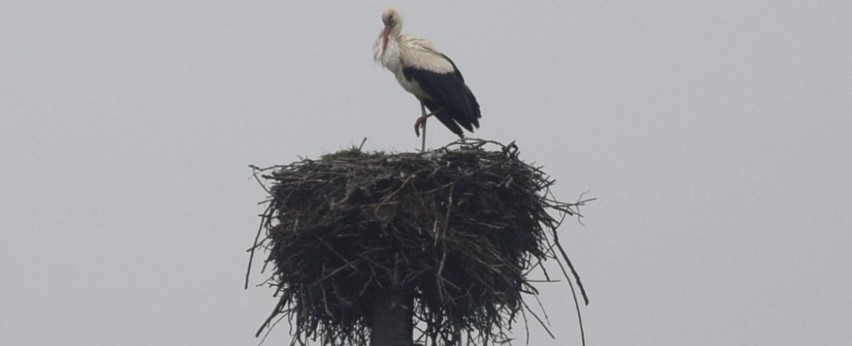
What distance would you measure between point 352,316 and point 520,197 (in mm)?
1334

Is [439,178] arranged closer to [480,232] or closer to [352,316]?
[480,232]

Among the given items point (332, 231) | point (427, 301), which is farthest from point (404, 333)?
point (332, 231)

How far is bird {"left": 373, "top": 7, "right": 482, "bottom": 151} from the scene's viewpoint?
11953 millimetres

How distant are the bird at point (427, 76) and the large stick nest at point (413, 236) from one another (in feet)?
5.84

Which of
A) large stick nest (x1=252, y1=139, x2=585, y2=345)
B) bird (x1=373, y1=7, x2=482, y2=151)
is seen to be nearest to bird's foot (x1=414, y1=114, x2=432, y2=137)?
bird (x1=373, y1=7, x2=482, y2=151)

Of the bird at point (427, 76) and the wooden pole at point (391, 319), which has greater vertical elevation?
the bird at point (427, 76)

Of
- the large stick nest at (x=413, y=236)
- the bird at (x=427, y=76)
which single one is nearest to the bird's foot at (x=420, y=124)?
the bird at (x=427, y=76)

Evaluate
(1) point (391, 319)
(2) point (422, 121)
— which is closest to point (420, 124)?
(2) point (422, 121)

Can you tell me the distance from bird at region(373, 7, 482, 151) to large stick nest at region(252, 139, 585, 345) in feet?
5.84

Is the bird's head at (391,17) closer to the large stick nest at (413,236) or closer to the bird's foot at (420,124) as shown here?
the bird's foot at (420,124)

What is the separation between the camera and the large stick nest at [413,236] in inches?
381

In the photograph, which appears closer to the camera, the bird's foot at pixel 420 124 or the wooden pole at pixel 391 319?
the wooden pole at pixel 391 319

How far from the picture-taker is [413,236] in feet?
31.8

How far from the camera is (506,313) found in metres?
9.95
